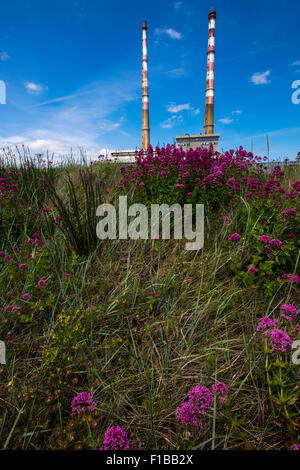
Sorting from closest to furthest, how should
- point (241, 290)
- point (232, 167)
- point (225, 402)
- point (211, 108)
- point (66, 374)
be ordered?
point (225, 402) → point (66, 374) → point (241, 290) → point (232, 167) → point (211, 108)

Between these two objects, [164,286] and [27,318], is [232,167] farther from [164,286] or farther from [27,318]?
[27,318]

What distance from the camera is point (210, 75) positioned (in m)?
19.4

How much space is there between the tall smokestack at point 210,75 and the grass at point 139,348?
19194 mm

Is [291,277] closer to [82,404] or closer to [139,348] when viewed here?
[139,348]

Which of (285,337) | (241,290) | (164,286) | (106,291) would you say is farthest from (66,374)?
(241,290)

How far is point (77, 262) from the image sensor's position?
Result: 272cm

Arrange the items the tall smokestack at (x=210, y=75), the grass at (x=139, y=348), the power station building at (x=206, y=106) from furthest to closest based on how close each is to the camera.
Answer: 1. the tall smokestack at (x=210, y=75)
2. the power station building at (x=206, y=106)
3. the grass at (x=139, y=348)

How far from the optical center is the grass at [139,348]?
4.75 feet

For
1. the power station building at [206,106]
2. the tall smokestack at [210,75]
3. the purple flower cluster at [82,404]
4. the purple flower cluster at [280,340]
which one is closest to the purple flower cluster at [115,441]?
the purple flower cluster at [82,404]

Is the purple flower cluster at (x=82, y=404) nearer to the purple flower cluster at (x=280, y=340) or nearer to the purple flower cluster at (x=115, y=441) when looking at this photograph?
the purple flower cluster at (x=115, y=441)

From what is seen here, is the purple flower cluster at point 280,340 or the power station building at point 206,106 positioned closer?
the purple flower cluster at point 280,340

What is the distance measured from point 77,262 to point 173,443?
72.5 inches

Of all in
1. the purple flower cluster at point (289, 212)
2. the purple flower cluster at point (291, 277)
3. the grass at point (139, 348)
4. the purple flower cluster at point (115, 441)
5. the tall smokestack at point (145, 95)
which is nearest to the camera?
the purple flower cluster at point (115, 441)

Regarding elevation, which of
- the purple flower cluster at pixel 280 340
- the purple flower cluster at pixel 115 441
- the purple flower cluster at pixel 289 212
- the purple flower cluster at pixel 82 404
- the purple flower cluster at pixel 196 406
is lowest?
the purple flower cluster at pixel 115 441
